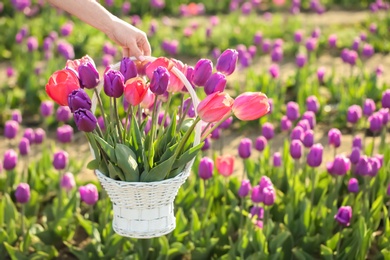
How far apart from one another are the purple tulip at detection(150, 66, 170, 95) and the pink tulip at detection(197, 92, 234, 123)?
0.13m

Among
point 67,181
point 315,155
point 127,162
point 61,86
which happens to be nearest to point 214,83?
point 127,162

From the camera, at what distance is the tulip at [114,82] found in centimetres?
260

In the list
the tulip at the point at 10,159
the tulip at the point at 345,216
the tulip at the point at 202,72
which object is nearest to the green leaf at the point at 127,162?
the tulip at the point at 202,72

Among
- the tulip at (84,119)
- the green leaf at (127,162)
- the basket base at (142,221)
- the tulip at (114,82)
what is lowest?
the basket base at (142,221)

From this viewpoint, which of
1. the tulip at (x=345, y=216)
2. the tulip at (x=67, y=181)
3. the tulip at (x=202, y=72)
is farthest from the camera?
the tulip at (x=67, y=181)

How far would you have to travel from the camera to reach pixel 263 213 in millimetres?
3633

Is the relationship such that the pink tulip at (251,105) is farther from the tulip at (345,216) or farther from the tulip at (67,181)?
the tulip at (67,181)

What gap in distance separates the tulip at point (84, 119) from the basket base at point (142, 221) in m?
0.38

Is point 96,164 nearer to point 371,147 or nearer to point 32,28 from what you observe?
point 371,147

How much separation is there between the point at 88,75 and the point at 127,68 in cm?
17

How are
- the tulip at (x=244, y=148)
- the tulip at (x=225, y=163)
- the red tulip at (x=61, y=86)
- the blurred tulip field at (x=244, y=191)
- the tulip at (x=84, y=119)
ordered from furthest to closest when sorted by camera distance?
1. the tulip at (x=244, y=148)
2. the tulip at (x=225, y=163)
3. the blurred tulip field at (x=244, y=191)
4. the red tulip at (x=61, y=86)
5. the tulip at (x=84, y=119)

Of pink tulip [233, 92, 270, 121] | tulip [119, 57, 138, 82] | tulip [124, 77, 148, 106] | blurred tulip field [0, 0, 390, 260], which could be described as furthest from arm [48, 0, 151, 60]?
pink tulip [233, 92, 270, 121]

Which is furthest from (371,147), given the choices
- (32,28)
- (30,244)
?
(32,28)

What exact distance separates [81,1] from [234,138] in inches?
108
